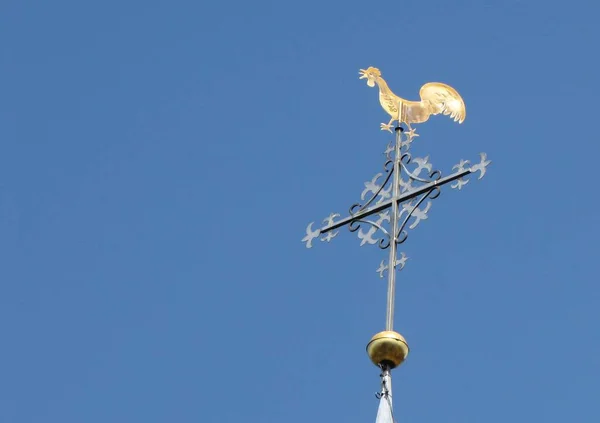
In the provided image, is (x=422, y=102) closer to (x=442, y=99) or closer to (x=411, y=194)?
(x=442, y=99)

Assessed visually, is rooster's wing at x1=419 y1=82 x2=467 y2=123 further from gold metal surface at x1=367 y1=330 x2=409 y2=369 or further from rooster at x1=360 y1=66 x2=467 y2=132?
gold metal surface at x1=367 y1=330 x2=409 y2=369

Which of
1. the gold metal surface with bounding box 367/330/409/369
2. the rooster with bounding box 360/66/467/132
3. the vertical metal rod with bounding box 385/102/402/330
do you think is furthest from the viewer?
the rooster with bounding box 360/66/467/132

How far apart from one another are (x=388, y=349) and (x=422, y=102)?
416cm

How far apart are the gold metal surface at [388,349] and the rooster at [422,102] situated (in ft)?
12.2

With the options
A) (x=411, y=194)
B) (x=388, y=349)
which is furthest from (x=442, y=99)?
(x=388, y=349)

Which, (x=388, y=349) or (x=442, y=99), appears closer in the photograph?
(x=388, y=349)

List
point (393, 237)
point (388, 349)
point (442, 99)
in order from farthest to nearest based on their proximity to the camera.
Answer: point (442, 99)
point (393, 237)
point (388, 349)

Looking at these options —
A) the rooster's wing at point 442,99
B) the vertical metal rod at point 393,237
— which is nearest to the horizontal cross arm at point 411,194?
the vertical metal rod at point 393,237

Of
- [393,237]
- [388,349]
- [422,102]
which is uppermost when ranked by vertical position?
[422,102]

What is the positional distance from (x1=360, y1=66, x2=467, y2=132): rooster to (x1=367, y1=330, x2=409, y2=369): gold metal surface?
371 centimetres

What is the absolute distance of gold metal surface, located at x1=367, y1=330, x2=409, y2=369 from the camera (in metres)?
25.2

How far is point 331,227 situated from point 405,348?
8.29 ft

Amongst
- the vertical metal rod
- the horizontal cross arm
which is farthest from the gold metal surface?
the horizontal cross arm

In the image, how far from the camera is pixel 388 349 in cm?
2516
